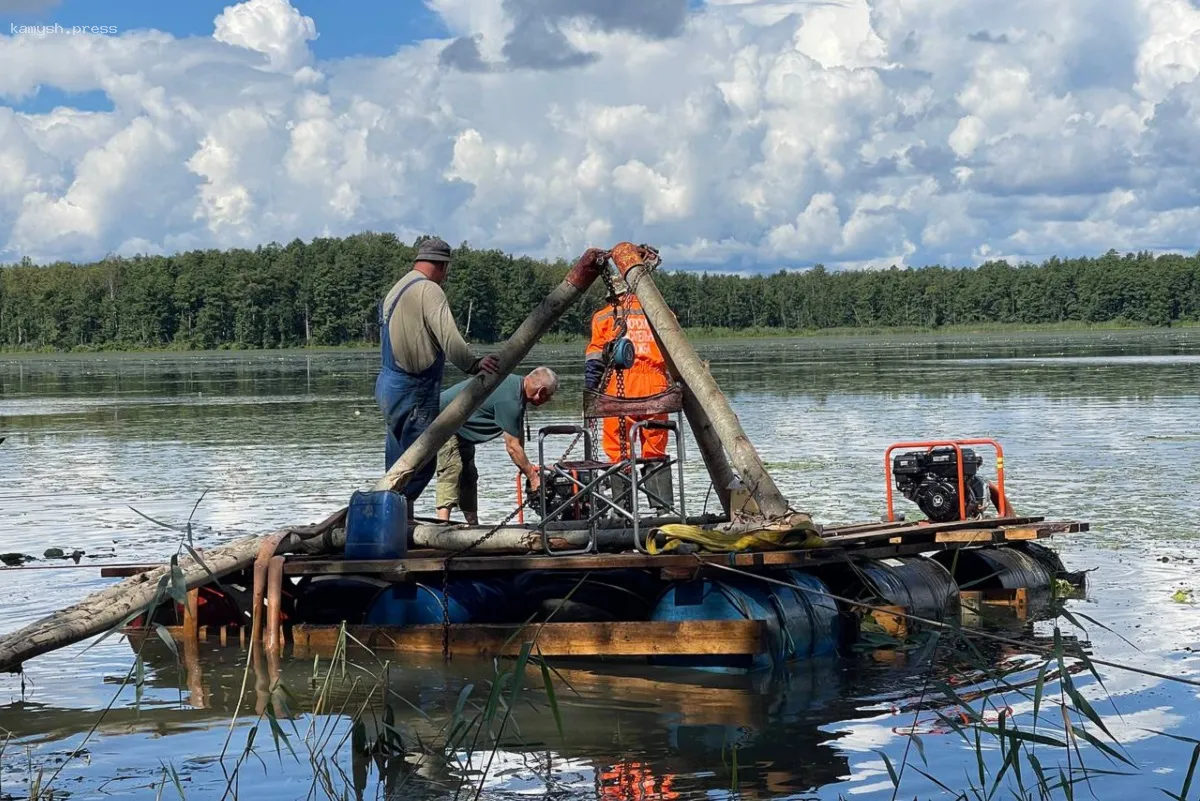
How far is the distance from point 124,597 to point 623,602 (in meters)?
3.06

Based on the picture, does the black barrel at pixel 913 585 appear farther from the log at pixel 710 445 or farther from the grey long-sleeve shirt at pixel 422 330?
the grey long-sleeve shirt at pixel 422 330

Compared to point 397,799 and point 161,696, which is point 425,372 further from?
point 397,799

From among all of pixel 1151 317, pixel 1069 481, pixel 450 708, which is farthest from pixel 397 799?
pixel 1151 317

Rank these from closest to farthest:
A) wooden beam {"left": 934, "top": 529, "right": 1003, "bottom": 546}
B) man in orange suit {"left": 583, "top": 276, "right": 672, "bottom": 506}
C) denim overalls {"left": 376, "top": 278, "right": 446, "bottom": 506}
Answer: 1. denim overalls {"left": 376, "top": 278, "right": 446, "bottom": 506}
2. wooden beam {"left": 934, "top": 529, "right": 1003, "bottom": 546}
3. man in orange suit {"left": 583, "top": 276, "right": 672, "bottom": 506}

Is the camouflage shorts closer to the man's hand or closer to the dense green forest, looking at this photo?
the man's hand

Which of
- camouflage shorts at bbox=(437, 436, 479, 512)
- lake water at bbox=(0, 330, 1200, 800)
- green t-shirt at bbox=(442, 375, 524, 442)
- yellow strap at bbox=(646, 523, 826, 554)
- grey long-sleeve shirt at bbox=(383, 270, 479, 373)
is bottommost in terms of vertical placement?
lake water at bbox=(0, 330, 1200, 800)

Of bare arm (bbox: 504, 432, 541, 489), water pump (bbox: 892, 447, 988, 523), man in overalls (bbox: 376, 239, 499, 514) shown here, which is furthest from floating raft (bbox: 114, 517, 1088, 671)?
bare arm (bbox: 504, 432, 541, 489)

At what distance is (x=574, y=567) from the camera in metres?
9.36

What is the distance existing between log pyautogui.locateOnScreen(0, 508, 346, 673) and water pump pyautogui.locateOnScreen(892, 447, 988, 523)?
441cm

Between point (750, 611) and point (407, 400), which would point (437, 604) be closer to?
point (407, 400)

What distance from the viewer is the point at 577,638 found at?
9344 millimetres

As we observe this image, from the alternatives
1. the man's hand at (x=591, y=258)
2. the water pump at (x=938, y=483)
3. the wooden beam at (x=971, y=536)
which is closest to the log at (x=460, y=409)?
the man's hand at (x=591, y=258)

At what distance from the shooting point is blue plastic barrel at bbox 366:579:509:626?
32.1 ft

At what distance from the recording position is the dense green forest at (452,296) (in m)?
134
